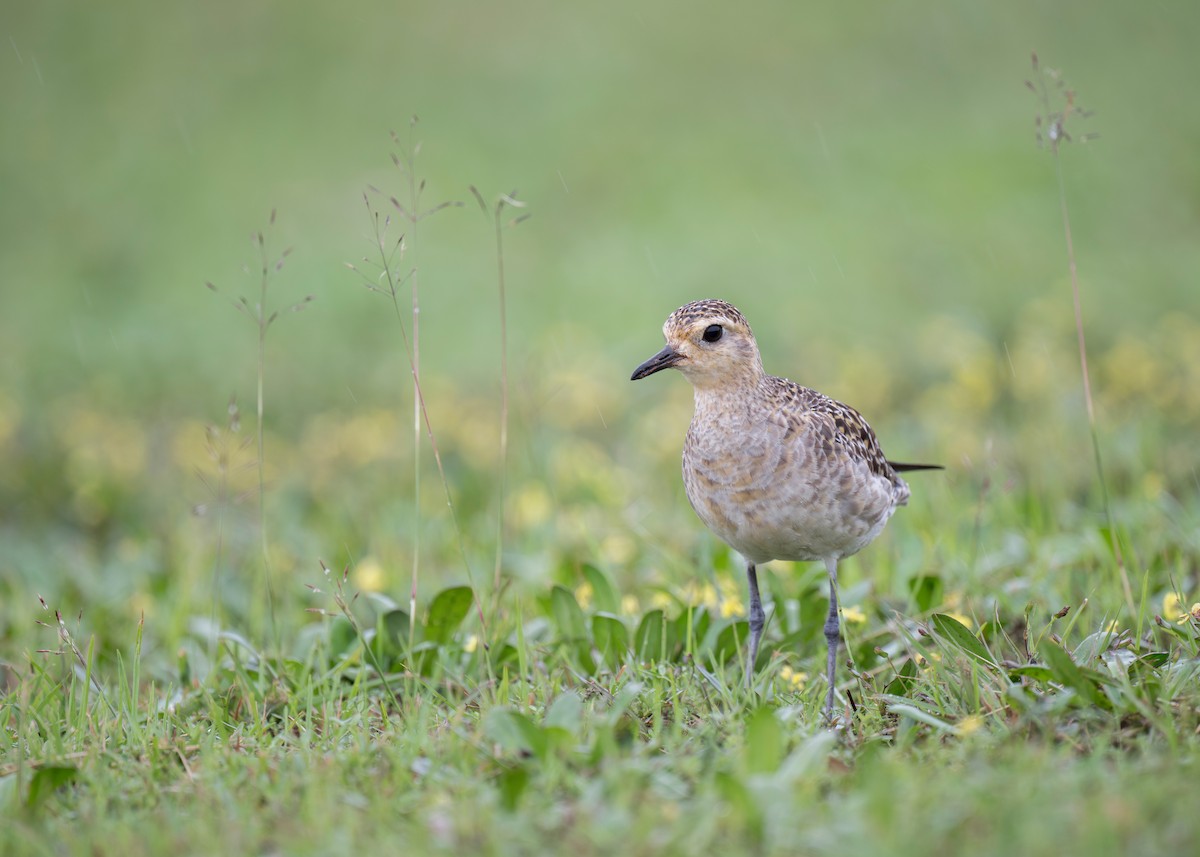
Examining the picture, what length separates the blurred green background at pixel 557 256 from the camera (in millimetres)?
7520

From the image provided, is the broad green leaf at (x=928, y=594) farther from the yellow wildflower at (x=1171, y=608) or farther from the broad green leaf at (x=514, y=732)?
the broad green leaf at (x=514, y=732)

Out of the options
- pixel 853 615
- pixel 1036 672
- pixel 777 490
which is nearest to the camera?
pixel 1036 672

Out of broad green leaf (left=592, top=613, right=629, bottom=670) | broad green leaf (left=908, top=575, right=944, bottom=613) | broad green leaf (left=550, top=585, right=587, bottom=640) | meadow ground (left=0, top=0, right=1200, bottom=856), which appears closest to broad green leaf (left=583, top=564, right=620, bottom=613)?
meadow ground (left=0, top=0, right=1200, bottom=856)

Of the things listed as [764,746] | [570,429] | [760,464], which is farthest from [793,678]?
[570,429]

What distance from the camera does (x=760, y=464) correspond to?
4.73 metres

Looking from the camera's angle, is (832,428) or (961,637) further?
(832,428)

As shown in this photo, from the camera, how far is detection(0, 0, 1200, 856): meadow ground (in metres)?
3.58

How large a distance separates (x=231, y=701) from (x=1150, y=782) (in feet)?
11.0

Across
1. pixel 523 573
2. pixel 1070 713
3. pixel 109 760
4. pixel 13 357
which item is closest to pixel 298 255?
pixel 13 357

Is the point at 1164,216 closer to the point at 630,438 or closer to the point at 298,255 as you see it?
the point at 630,438

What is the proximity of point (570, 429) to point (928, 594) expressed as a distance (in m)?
4.13

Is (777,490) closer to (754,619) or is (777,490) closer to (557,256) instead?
(754,619)

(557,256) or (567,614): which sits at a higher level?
(557,256)

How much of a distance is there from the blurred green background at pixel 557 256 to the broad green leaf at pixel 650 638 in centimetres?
124
